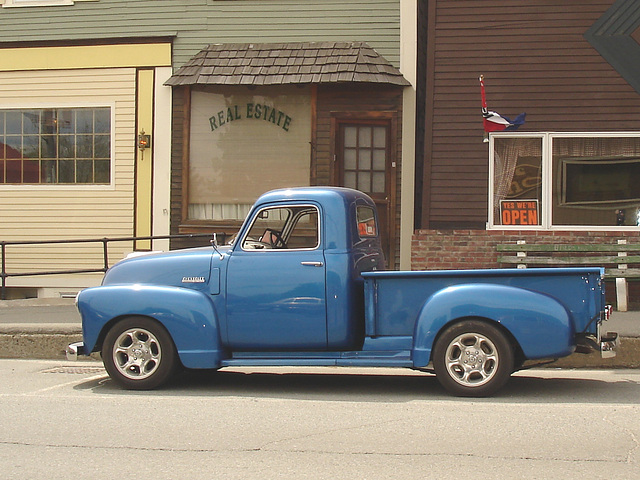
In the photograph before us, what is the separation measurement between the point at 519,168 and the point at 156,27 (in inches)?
259

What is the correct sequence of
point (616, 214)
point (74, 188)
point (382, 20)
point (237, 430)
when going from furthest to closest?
1. point (74, 188)
2. point (382, 20)
3. point (616, 214)
4. point (237, 430)

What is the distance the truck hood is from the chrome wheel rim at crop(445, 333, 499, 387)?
7.27ft

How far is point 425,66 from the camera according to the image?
1477 centimetres

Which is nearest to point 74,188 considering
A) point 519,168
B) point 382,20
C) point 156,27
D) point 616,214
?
point 156,27

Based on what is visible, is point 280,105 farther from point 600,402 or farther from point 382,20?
point 600,402

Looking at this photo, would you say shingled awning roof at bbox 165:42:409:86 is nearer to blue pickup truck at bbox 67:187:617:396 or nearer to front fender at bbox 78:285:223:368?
blue pickup truck at bbox 67:187:617:396

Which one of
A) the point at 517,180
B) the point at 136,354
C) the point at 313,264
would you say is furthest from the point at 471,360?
the point at 517,180

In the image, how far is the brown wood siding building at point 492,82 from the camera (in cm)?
1320

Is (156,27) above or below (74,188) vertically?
above

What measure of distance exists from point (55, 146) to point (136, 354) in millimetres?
8627

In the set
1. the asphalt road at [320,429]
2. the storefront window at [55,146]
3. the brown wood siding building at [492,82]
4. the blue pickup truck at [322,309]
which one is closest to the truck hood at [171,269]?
the blue pickup truck at [322,309]

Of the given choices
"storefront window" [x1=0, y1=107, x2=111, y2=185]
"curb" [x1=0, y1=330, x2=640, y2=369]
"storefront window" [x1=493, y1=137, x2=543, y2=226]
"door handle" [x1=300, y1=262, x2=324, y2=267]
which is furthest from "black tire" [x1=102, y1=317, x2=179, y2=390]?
"storefront window" [x1=0, y1=107, x2=111, y2=185]

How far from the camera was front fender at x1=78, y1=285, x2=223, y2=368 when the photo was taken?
7.69 meters

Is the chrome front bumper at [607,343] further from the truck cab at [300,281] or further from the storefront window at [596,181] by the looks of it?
the storefront window at [596,181]
